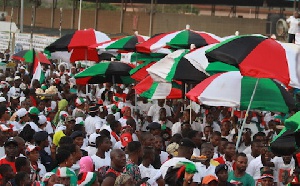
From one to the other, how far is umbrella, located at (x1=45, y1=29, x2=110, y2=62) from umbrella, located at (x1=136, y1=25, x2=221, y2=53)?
2.67 metres

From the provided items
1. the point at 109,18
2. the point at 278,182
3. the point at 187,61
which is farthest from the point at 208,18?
the point at 278,182

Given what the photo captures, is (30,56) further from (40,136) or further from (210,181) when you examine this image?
(210,181)

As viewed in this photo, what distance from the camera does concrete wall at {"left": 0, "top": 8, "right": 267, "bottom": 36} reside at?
1620 inches

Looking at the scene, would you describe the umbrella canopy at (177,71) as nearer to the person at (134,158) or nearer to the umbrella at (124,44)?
the umbrella at (124,44)

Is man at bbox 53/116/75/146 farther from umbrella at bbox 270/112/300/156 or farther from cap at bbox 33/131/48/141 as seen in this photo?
umbrella at bbox 270/112/300/156

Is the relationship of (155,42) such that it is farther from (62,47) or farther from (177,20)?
(177,20)

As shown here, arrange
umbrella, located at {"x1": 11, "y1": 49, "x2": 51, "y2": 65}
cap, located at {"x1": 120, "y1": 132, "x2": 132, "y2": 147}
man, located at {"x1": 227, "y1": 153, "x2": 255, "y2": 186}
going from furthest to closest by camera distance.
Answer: umbrella, located at {"x1": 11, "y1": 49, "x2": 51, "y2": 65}
cap, located at {"x1": 120, "y1": 132, "x2": 132, "y2": 147}
man, located at {"x1": 227, "y1": 153, "x2": 255, "y2": 186}

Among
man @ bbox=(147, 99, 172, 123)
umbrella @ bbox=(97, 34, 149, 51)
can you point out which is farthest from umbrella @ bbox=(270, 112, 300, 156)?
umbrella @ bbox=(97, 34, 149, 51)

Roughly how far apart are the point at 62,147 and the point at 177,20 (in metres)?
34.5

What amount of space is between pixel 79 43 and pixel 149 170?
10.5 m

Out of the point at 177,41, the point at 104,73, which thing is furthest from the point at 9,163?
the point at 104,73

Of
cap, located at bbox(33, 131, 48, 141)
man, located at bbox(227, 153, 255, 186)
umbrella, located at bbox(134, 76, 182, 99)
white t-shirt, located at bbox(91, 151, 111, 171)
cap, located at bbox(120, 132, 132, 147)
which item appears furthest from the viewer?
umbrella, located at bbox(134, 76, 182, 99)

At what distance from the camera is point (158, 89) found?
16156 mm

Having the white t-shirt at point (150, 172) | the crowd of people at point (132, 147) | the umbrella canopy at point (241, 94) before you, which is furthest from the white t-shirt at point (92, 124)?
the white t-shirt at point (150, 172)
